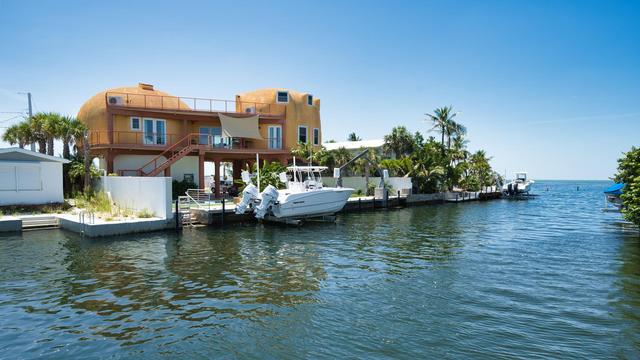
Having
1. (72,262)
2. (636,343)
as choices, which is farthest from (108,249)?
(636,343)

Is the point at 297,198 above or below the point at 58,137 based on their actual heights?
below

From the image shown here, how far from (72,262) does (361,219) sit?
18627 millimetres

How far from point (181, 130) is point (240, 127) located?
4.88m

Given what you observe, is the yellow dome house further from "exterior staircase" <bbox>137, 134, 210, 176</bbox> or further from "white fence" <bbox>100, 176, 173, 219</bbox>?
"white fence" <bbox>100, 176, 173, 219</bbox>

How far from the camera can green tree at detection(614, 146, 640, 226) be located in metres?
20.6

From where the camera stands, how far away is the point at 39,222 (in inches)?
899

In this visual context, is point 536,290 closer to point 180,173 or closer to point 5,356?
point 5,356

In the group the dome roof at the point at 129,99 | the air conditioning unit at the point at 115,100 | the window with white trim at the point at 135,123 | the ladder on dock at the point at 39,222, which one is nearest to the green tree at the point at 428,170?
the dome roof at the point at 129,99

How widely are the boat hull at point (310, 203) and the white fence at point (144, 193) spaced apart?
6.01 m

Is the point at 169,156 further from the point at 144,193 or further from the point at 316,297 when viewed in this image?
the point at 316,297

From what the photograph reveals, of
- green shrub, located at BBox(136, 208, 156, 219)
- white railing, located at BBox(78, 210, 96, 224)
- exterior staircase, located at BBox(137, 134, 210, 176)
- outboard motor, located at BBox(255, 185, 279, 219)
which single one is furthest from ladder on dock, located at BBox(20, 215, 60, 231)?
outboard motor, located at BBox(255, 185, 279, 219)

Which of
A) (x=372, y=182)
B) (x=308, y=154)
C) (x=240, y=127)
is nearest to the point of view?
(x=240, y=127)

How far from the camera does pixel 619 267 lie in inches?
603

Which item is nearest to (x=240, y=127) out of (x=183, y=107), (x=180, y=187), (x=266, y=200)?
(x=183, y=107)
